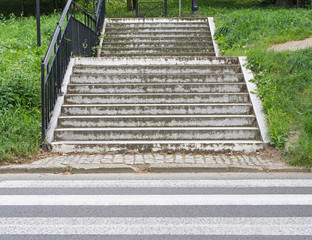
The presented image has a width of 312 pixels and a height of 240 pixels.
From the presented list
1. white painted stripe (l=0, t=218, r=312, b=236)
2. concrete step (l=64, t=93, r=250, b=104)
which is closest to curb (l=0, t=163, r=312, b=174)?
white painted stripe (l=0, t=218, r=312, b=236)

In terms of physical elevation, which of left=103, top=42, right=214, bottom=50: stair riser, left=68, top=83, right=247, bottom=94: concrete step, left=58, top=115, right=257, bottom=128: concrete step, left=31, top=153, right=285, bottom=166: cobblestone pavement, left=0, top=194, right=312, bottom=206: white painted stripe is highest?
left=103, top=42, right=214, bottom=50: stair riser

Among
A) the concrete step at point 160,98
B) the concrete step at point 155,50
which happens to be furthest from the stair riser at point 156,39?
the concrete step at point 160,98

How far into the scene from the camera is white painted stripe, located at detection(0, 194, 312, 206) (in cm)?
428

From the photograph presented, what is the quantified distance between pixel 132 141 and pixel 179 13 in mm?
12054

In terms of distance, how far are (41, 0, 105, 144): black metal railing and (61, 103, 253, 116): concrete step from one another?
64 centimetres

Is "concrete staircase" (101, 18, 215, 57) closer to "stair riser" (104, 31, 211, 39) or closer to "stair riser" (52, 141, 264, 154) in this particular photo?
"stair riser" (104, 31, 211, 39)

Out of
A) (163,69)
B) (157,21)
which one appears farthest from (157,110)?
(157,21)

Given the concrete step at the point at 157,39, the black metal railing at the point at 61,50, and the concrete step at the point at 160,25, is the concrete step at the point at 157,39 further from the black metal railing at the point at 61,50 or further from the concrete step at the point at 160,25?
the concrete step at the point at 160,25

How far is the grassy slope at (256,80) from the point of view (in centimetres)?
629

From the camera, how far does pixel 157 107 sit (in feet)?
24.5

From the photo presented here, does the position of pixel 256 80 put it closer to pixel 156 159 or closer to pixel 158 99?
pixel 158 99

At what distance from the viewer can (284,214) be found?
155 inches

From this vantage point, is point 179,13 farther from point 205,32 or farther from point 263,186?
point 263,186

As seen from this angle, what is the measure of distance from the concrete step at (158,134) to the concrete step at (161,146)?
311mm
